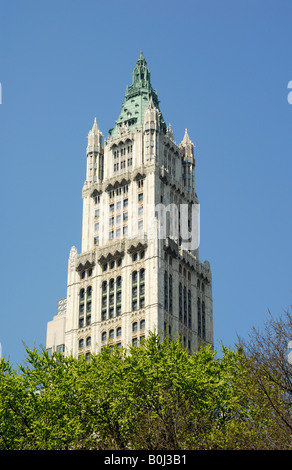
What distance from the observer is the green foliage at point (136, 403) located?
191 ft

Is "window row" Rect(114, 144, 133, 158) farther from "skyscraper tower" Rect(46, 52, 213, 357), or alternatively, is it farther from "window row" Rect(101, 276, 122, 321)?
"window row" Rect(101, 276, 122, 321)

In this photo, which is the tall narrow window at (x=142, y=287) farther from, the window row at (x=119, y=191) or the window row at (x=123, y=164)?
the window row at (x=123, y=164)

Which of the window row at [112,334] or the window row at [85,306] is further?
the window row at [85,306]

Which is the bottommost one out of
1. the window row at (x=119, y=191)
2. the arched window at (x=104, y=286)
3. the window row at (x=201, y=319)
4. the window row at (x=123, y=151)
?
the window row at (x=201, y=319)

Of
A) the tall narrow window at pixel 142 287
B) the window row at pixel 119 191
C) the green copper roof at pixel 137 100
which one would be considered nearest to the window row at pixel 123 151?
the green copper roof at pixel 137 100

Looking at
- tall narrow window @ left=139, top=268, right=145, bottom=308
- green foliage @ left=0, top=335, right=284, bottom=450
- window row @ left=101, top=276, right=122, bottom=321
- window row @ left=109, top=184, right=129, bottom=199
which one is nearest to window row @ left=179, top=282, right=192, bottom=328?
tall narrow window @ left=139, top=268, right=145, bottom=308

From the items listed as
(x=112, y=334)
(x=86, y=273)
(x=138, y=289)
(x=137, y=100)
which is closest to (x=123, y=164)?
(x=137, y=100)

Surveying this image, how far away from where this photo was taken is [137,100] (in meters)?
144

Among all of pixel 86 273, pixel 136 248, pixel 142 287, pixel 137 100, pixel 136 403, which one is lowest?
pixel 136 403

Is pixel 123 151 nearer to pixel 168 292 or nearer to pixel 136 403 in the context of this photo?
pixel 168 292

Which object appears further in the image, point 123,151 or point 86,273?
point 123,151

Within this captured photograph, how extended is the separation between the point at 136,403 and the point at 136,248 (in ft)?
200

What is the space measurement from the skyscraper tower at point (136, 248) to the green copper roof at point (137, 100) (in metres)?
0.25
